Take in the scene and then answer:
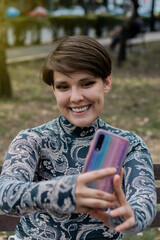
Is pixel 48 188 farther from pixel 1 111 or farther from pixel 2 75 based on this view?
pixel 2 75

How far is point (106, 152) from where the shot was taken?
1602 millimetres

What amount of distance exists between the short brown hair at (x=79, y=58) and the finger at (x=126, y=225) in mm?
656

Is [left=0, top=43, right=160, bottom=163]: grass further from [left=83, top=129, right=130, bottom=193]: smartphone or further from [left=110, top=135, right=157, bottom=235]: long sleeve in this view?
[left=83, top=129, right=130, bottom=193]: smartphone

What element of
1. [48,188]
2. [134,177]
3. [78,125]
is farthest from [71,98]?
[48,188]

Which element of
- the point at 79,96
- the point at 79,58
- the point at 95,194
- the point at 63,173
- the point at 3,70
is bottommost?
the point at 3,70

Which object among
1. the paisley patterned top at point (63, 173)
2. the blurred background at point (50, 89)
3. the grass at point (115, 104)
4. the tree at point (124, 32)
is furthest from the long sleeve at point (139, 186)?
the tree at point (124, 32)

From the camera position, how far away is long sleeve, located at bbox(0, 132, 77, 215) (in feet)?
4.82

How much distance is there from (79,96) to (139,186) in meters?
0.45

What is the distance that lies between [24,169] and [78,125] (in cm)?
33

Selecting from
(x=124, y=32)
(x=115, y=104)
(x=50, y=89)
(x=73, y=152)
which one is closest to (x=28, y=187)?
(x=73, y=152)

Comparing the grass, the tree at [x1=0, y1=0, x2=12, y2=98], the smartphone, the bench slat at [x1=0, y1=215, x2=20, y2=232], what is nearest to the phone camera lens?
the smartphone

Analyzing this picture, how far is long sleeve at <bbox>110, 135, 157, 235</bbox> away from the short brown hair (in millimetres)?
375

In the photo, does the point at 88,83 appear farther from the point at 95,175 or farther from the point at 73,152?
the point at 95,175

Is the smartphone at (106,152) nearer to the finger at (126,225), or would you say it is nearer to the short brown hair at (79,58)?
the finger at (126,225)
